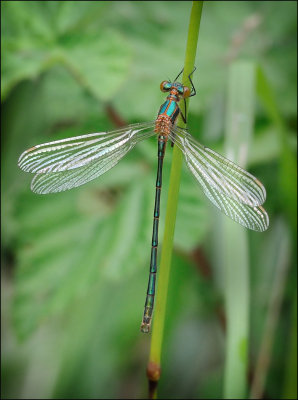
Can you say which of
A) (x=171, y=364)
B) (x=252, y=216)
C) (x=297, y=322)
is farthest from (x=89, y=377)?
(x=252, y=216)

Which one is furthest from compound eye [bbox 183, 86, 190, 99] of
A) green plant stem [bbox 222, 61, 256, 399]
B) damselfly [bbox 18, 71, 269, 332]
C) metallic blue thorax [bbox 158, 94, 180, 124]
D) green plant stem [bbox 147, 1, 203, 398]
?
green plant stem [bbox 222, 61, 256, 399]

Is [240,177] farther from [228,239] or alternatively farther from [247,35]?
[247,35]

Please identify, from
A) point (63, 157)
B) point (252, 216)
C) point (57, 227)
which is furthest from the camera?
point (57, 227)

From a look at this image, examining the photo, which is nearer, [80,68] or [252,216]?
[252,216]

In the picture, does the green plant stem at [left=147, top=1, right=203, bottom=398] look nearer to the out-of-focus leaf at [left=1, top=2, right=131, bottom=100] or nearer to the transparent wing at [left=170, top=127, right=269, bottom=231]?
the transparent wing at [left=170, top=127, right=269, bottom=231]

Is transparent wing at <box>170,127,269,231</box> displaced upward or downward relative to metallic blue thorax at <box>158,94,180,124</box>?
downward

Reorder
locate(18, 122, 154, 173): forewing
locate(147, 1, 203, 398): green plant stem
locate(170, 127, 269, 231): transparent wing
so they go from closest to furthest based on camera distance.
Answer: locate(147, 1, 203, 398): green plant stem < locate(170, 127, 269, 231): transparent wing < locate(18, 122, 154, 173): forewing
